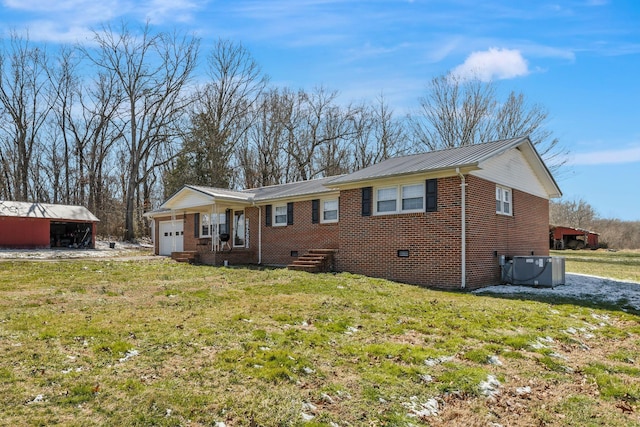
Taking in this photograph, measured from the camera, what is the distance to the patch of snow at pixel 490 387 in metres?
4.55

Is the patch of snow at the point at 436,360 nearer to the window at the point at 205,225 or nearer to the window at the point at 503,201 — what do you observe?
the window at the point at 503,201

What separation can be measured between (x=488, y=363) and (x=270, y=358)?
109 inches

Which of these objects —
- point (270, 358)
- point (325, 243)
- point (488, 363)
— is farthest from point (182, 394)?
point (325, 243)

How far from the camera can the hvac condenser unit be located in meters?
12.8

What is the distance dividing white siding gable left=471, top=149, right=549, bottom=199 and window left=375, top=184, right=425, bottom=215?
172cm

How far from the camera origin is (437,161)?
13.6 m

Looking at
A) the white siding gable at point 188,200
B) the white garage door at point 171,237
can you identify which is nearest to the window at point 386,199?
the white siding gable at point 188,200

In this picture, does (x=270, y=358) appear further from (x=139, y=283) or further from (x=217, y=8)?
(x=217, y=8)

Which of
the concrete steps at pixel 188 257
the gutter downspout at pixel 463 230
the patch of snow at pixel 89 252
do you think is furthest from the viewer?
the patch of snow at pixel 89 252

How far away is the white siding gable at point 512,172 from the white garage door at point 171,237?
54.3 ft

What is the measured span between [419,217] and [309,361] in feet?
28.5

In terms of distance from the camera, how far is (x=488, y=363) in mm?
5551

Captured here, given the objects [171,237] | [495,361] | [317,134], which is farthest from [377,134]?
[495,361]

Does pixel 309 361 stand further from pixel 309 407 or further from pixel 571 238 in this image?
pixel 571 238
